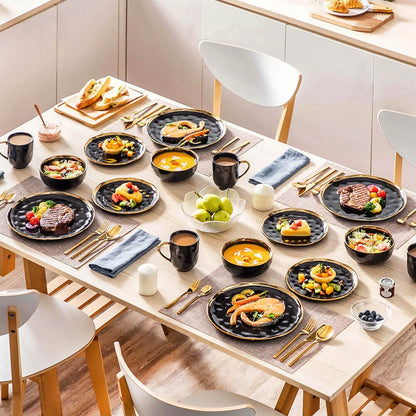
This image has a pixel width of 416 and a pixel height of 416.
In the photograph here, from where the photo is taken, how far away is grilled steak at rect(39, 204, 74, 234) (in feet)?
10.2

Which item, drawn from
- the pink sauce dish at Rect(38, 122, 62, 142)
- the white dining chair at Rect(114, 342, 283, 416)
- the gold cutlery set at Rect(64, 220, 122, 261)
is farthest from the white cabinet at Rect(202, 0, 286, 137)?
the white dining chair at Rect(114, 342, 283, 416)

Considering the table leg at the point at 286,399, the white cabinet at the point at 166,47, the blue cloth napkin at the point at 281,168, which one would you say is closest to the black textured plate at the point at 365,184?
the blue cloth napkin at the point at 281,168

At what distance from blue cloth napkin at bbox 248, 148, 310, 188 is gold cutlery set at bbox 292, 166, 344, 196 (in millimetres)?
58

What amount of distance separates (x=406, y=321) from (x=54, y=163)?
1386 mm

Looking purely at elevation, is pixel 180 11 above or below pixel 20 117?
above

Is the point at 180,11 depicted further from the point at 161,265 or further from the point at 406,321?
the point at 406,321

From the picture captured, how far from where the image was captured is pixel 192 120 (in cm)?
371

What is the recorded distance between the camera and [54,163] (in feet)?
11.2

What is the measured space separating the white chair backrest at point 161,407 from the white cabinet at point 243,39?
245 centimetres

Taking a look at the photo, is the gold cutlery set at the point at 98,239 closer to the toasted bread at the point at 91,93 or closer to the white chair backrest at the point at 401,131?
the toasted bread at the point at 91,93

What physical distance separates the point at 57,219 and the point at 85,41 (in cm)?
203

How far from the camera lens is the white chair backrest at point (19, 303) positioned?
2740mm

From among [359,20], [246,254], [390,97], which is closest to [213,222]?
[246,254]

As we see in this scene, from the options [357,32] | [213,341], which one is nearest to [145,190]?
[213,341]
